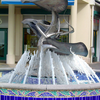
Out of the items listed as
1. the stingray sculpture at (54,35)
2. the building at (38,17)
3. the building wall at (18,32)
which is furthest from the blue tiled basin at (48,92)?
the building wall at (18,32)

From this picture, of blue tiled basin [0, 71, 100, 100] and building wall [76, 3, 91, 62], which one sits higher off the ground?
building wall [76, 3, 91, 62]

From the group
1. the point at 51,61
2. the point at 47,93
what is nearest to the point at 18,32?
the point at 51,61

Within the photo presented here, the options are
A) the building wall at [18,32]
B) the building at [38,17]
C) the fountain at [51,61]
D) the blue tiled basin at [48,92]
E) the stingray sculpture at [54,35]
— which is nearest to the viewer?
the blue tiled basin at [48,92]

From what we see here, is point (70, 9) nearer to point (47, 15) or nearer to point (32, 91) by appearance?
point (47, 15)

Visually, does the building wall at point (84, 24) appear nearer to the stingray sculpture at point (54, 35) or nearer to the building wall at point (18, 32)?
the building wall at point (18, 32)

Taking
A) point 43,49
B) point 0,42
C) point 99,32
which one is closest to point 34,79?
point 43,49

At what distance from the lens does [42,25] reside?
499 cm

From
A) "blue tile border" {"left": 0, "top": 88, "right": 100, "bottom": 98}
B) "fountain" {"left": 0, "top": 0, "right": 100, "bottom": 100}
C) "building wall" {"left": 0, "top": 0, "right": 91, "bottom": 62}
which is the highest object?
"building wall" {"left": 0, "top": 0, "right": 91, "bottom": 62}

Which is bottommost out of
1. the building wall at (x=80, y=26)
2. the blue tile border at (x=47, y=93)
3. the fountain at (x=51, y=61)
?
the blue tile border at (x=47, y=93)

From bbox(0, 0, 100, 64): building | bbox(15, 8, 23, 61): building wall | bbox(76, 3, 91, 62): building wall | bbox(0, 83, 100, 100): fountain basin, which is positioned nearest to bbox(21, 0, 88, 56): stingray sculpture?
bbox(0, 83, 100, 100): fountain basin

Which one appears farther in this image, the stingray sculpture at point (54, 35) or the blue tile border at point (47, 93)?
the stingray sculpture at point (54, 35)

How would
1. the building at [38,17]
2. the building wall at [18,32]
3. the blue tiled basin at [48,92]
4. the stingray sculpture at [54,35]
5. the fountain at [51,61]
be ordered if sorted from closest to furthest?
the blue tiled basin at [48,92] → the fountain at [51,61] → the stingray sculpture at [54,35] → the building at [38,17] → the building wall at [18,32]

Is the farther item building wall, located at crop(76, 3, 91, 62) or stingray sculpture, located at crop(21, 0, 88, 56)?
building wall, located at crop(76, 3, 91, 62)

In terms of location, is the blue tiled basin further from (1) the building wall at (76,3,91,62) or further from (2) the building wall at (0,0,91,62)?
(1) the building wall at (76,3,91,62)
